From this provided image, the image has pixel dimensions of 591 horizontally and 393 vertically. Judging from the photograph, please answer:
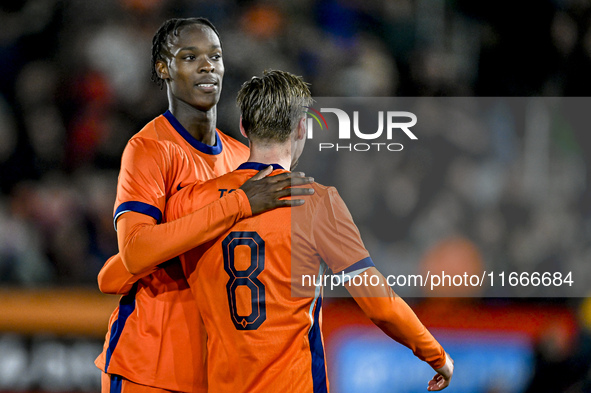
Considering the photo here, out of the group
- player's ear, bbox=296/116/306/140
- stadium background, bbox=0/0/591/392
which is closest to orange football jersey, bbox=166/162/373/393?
player's ear, bbox=296/116/306/140

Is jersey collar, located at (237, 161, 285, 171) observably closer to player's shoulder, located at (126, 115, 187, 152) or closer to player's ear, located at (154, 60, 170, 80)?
player's shoulder, located at (126, 115, 187, 152)

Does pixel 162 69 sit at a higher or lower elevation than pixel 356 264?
higher

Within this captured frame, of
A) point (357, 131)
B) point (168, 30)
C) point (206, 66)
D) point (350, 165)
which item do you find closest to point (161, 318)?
point (206, 66)

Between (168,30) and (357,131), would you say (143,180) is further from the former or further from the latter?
(357,131)

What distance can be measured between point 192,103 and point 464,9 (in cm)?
264

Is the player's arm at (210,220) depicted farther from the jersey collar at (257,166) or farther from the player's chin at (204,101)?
the player's chin at (204,101)

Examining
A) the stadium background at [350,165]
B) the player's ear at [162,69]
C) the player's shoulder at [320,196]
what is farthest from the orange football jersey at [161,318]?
the stadium background at [350,165]

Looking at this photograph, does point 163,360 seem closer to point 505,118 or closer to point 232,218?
point 232,218

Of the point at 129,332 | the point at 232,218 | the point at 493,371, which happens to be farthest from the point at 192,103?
the point at 493,371

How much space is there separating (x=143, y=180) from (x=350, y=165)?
1.39 metres

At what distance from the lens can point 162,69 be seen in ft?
7.34

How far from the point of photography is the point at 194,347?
1993mm

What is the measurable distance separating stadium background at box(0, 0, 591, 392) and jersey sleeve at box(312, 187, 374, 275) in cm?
113

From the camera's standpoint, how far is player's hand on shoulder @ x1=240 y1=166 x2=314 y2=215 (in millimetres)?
1653
